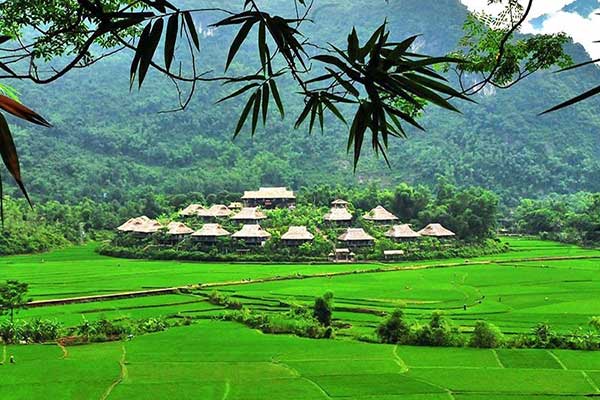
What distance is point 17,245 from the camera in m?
25.3

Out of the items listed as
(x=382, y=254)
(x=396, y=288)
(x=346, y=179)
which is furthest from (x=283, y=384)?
(x=346, y=179)

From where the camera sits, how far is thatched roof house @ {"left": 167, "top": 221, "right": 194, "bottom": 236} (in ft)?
84.0

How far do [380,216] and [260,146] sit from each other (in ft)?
89.7

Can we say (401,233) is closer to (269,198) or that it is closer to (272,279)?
(269,198)

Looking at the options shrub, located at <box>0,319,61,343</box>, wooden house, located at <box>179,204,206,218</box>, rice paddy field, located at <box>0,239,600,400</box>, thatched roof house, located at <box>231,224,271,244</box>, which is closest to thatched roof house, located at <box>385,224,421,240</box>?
rice paddy field, located at <box>0,239,600,400</box>

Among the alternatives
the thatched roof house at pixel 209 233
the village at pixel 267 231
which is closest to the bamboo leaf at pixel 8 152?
the village at pixel 267 231

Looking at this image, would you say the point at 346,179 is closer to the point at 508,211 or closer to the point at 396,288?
the point at 508,211

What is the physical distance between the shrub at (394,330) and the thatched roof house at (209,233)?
14.0m

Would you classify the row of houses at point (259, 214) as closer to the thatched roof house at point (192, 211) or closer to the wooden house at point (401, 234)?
the thatched roof house at point (192, 211)

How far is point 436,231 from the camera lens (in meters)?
26.1

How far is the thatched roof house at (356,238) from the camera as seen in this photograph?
24.2 m

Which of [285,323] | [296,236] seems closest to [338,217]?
[296,236]

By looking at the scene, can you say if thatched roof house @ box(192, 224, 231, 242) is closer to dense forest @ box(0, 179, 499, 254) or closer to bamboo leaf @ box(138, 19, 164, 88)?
dense forest @ box(0, 179, 499, 254)

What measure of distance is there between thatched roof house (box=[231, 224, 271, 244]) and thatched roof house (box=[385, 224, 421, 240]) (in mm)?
4948
